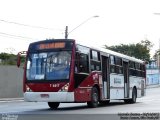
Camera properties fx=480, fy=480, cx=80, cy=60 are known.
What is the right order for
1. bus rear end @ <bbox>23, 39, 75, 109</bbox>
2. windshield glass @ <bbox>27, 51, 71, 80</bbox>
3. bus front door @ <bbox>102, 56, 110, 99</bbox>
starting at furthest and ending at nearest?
bus front door @ <bbox>102, 56, 110, 99</bbox>, windshield glass @ <bbox>27, 51, 71, 80</bbox>, bus rear end @ <bbox>23, 39, 75, 109</bbox>

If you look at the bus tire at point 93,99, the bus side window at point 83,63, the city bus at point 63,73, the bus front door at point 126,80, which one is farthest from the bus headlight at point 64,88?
the bus front door at point 126,80

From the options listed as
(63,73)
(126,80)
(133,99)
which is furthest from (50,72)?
(133,99)

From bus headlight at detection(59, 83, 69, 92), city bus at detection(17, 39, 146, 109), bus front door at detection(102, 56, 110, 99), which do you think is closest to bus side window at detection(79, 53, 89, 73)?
city bus at detection(17, 39, 146, 109)

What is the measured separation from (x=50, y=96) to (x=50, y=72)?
1.02 metres

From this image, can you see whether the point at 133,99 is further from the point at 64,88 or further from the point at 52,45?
the point at 64,88

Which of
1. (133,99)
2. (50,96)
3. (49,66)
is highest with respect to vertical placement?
(49,66)

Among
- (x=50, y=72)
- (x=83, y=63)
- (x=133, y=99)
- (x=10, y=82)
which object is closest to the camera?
(x=50, y=72)

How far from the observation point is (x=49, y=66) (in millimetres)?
20438

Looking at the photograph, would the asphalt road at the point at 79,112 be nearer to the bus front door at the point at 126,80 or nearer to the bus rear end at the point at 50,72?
the bus rear end at the point at 50,72

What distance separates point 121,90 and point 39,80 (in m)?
7.84

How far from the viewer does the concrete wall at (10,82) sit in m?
44.8

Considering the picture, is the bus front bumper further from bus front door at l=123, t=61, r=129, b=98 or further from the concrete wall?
the concrete wall

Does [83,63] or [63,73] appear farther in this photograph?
[83,63]

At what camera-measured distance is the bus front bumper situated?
65.6 feet
